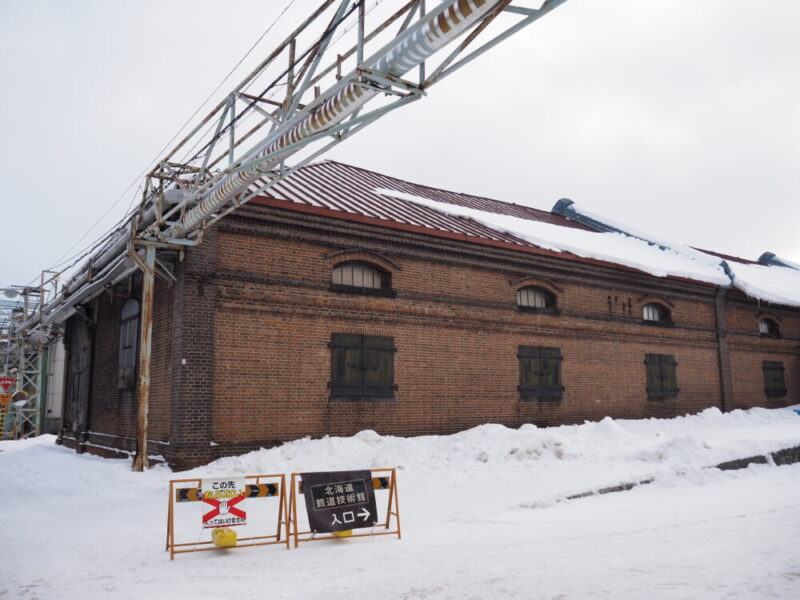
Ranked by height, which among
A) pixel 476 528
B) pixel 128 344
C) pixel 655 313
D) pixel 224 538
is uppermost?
pixel 655 313

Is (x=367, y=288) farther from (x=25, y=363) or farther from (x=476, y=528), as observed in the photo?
(x=25, y=363)

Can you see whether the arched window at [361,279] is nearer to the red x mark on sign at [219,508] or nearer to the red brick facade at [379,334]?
the red brick facade at [379,334]

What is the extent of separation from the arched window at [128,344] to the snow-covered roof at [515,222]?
503 cm

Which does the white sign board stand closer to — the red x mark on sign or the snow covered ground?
the red x mark on sign

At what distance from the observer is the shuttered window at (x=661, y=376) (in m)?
20.8

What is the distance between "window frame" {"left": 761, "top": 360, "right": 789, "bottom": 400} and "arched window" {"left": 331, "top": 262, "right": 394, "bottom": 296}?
54.9ft

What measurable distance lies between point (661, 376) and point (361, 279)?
11110 millimetres

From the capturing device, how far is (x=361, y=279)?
1580cm

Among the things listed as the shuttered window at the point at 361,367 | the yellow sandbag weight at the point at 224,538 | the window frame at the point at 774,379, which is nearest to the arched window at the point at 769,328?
the window frame at the point at 774,379

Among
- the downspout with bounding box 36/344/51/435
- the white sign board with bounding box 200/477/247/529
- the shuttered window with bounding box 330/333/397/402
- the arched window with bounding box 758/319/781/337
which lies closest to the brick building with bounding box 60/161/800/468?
the shuttered window with bounding box 330/333/397/402

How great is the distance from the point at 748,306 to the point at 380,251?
632 inches

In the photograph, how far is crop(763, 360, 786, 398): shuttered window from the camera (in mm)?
24906

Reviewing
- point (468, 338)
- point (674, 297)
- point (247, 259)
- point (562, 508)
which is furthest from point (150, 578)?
point (674, 297)

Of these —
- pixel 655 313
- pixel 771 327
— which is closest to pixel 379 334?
pixel 655 313
